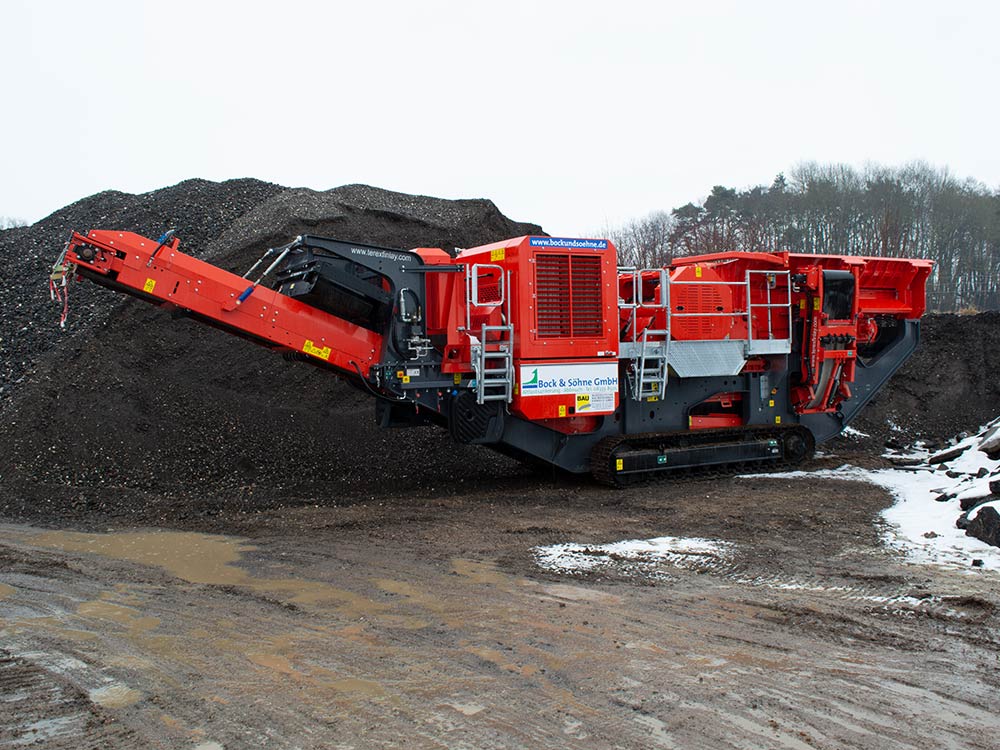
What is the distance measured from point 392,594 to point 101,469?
560cm

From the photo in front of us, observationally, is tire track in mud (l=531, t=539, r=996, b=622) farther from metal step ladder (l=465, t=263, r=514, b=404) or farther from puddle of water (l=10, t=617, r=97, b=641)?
puddle of water (l=10, t=617, r=97, b=641)

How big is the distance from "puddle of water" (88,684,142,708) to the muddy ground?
0.01 meters

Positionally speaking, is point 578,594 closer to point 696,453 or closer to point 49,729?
point 49,729

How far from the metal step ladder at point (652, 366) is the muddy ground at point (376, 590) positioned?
3.78ft

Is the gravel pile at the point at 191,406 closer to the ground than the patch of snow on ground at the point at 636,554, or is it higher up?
higher up

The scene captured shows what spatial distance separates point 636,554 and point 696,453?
394 cm

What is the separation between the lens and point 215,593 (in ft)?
19.6

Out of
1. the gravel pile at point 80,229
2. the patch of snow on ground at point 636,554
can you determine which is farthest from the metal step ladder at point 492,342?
the gravel pile at point 80,229

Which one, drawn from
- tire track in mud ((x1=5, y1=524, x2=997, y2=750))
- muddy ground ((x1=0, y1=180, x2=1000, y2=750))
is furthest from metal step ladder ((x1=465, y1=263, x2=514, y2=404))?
tire track in mud ((x1=5, y1=524, x2=997, y2=750))

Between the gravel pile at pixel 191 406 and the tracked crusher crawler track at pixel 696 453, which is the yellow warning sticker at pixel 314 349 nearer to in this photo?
the gravel pile at pixel 191 406

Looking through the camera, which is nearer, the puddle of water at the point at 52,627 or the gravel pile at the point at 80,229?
the puddle of water at the point at 52,627

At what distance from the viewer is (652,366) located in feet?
34.6

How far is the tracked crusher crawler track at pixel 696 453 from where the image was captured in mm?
10312

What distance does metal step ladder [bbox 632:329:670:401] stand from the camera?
10289 millimetres
